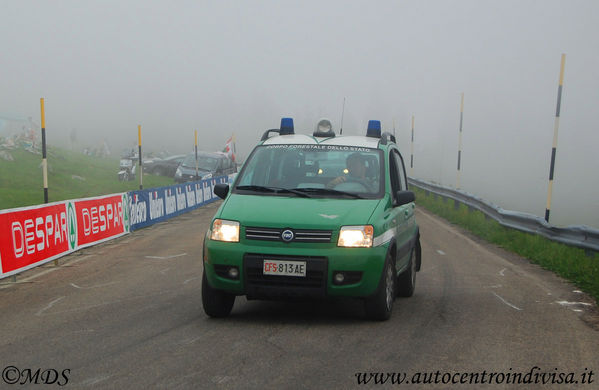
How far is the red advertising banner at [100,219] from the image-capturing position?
1507 cm

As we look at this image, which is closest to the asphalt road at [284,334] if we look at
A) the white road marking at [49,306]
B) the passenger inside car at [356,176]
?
the white road marking at [49,306]

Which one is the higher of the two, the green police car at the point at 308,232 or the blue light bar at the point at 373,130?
the blue light bar at the point at 373,130

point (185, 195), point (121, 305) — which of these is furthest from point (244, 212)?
point (185, 195)

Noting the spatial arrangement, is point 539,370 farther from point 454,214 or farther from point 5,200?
point 5,200

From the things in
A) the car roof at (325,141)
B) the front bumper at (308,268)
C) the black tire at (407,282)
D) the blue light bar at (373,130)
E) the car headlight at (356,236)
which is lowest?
the black tire at (407,282)

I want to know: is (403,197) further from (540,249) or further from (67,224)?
(67,224)

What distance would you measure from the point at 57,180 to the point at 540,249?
24.7 m

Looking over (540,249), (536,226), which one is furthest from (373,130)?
(536,226)

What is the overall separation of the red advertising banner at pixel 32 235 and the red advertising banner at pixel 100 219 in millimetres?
933

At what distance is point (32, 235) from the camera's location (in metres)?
12.3

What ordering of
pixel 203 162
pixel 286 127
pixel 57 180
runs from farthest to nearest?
pixel 203 162 → pixel 57 180 → pixel 286 127

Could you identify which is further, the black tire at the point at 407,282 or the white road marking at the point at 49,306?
the black tire at the point at 407,282

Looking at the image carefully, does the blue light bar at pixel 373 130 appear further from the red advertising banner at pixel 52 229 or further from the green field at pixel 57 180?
the green field at pixel 57 180

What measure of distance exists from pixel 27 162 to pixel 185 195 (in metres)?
14.1
